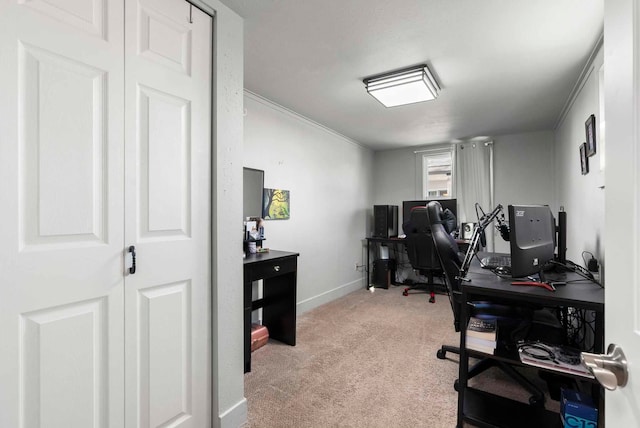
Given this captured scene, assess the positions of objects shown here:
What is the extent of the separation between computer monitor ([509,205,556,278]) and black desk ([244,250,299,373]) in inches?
64.4

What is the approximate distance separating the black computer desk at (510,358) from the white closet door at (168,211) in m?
1.37

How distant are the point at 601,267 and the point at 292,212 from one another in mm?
2689

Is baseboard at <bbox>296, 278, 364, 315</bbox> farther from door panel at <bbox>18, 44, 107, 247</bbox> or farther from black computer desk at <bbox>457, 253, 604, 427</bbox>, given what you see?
door panel at <bbox>18, 44, 107, 247</bbox>

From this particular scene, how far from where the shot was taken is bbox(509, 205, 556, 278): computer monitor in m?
1.62

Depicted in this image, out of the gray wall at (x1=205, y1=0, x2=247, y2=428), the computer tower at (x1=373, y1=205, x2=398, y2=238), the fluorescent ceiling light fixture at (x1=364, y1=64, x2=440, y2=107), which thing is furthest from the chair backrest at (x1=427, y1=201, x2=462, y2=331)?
the computer tower at (x1=373, y1=205, x2=398, y2=238)

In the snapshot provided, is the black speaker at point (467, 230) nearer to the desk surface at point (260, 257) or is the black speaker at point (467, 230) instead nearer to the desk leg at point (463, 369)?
the desk surface at point (260, 257)

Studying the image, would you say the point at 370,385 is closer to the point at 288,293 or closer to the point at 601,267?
the point at 288,293

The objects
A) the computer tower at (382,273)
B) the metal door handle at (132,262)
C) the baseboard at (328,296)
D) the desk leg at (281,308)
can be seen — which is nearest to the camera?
the metal door handle at (132,262)

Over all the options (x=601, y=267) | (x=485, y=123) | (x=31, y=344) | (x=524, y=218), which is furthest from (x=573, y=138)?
(x=31, y=344)

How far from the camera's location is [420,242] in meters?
4.05

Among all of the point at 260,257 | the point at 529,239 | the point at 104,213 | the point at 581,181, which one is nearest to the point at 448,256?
the point at 529,239

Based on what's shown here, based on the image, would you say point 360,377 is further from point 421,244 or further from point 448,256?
point 421,244

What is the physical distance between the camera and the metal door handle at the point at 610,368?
0.52 m

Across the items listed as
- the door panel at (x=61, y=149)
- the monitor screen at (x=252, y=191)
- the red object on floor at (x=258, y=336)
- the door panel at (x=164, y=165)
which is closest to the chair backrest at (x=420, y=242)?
the monitor screen at (x=252, y=191)
